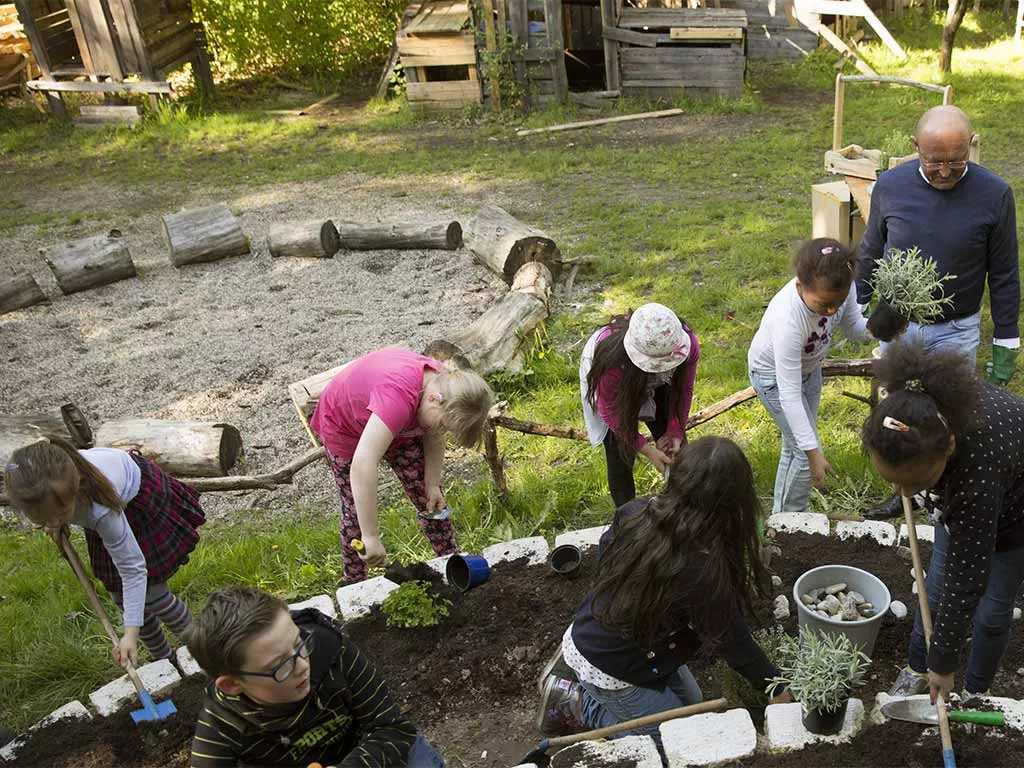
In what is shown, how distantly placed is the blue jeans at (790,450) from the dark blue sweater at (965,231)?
65 centimetres

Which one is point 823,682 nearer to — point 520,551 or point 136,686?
point 520,551

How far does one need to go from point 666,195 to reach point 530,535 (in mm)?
5295

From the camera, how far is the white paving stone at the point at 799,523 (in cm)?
381

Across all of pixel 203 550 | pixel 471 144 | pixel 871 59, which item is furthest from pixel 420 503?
pixel 871 59

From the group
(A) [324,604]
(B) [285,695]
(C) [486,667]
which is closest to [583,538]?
(C) [486,667]

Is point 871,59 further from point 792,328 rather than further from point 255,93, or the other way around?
point 792,328

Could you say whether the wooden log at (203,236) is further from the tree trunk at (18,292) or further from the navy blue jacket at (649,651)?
the navy blue jacket at (649,651)

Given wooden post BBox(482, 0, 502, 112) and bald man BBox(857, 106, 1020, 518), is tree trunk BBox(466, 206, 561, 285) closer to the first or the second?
bald man BBox(857, 106, 1020, 518)

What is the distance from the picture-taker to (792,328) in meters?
3.41

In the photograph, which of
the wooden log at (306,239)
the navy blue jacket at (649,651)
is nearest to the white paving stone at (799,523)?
the navy blue jacket at (649,651)

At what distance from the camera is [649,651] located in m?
2.70

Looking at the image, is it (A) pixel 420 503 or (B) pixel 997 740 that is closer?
(B) pixel 997 740

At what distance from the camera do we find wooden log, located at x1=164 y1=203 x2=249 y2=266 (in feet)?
27.3

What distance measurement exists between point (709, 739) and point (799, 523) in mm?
1406
